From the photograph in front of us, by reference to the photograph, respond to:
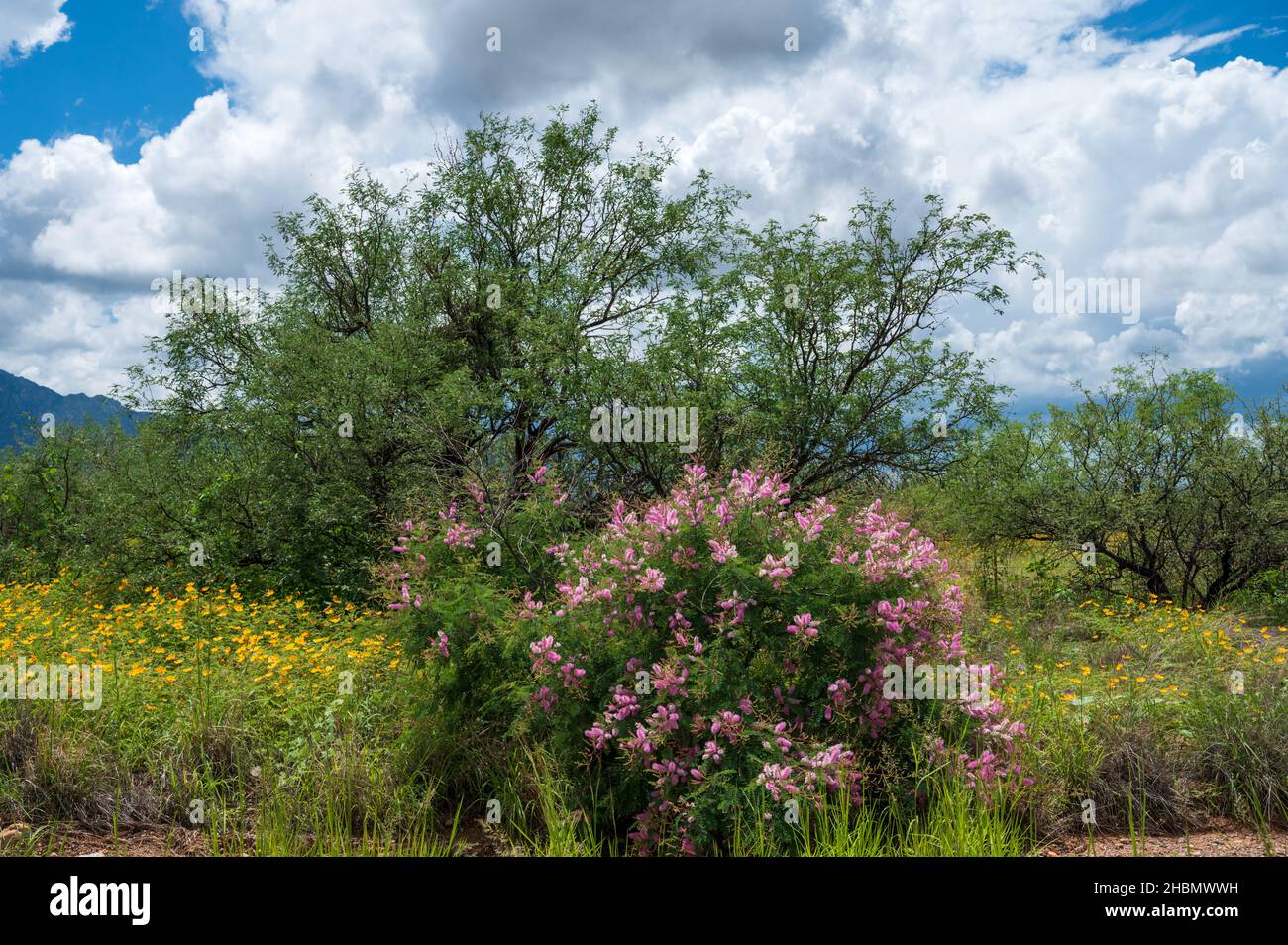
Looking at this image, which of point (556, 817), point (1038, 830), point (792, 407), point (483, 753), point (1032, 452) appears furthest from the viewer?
point (1032, 452)

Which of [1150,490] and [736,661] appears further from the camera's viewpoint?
[1150,490]

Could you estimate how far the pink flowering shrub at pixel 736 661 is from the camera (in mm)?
4074

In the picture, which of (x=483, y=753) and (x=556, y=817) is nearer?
(x=556, y=817)

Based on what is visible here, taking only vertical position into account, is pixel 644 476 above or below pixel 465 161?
below

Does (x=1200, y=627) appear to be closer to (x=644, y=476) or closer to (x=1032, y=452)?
(x=1032, y=452)

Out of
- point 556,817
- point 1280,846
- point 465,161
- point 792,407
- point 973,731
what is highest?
point 465,161

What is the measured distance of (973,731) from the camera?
4.53 metres

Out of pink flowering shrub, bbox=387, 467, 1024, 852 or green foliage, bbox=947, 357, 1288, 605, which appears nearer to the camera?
pink flowering shrub, bbox=387, 467, 1024, 852

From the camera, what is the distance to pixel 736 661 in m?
4.22

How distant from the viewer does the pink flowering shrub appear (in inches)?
160

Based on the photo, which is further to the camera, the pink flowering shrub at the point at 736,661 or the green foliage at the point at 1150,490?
the green foliage at the point at 1150,490
